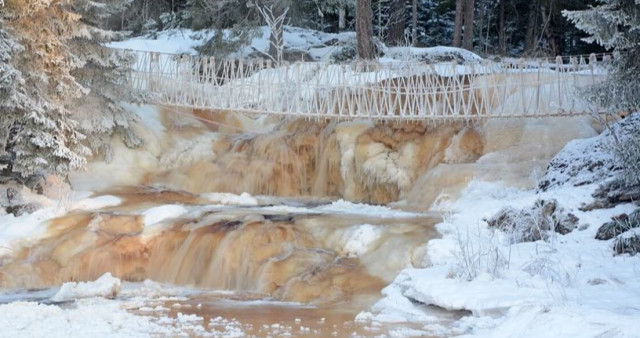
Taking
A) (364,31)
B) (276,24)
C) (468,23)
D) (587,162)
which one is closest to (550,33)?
(468,23)

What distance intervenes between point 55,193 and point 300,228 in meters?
4.83

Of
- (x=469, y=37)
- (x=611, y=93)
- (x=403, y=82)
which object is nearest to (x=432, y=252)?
(x=611, y=93)

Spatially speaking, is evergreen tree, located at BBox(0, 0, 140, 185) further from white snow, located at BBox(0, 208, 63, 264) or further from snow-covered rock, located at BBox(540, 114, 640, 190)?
snow-covered rock, located at BBox(540, 114, 640, 190)

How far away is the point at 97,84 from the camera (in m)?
14.8

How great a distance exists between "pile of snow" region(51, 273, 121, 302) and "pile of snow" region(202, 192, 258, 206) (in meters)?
4.19

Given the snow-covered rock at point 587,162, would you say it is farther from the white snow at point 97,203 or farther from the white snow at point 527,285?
the white snow at point 97,203

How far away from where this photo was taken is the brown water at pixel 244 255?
9.37 m

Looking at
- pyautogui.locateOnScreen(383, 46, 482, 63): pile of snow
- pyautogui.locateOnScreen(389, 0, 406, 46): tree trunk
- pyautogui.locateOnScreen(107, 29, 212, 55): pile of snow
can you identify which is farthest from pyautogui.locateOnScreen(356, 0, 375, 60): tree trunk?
pyautogui.locateOnScreen(107, 29, 212, 55): pile of snow

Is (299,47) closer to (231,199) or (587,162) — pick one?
(231,199)

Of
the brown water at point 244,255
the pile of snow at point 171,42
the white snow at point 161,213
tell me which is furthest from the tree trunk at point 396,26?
the white snow at point 161,213

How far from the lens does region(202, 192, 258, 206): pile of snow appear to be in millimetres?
13992

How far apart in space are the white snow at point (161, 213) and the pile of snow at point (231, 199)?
173cm

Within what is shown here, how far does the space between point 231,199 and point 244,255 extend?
3605 mm

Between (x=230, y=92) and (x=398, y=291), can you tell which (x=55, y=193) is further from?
(x=398, y=291)
